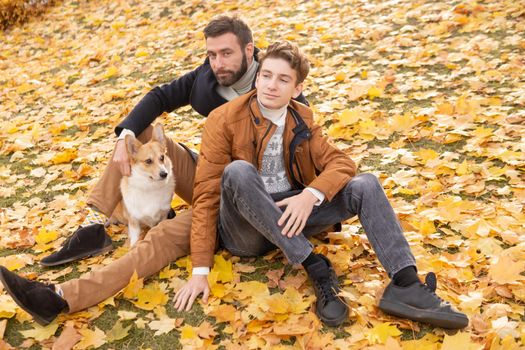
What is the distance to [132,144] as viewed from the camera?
3.36m

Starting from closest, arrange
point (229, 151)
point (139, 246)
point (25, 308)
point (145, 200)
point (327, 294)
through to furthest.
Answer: point (25, 308) → point (327, 294) → point (229, 151) → point (139, 246) → point (145, 200)

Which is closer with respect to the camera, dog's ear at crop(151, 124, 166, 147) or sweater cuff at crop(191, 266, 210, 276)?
sweater cuff at crop(191, 266, 210, 276)

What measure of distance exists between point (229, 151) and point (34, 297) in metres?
1.37

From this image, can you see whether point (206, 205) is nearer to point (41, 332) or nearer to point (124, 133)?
point (124, 133)

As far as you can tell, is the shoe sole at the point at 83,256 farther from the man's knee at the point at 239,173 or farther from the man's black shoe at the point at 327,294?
the man's black shoe at the point at 327,294

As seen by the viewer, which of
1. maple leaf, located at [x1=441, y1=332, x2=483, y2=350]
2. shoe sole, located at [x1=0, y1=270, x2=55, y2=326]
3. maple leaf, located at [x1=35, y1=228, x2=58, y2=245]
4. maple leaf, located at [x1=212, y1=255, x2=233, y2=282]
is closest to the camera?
maple leaf, located at [x1=441, y1=332, x2=483, y2=350]

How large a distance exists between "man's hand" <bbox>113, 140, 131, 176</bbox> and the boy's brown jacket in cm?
73

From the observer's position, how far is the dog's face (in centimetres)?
335

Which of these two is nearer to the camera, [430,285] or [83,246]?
[430,285]

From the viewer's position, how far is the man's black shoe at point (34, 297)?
2.41 meters

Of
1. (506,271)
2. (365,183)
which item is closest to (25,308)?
(365,183)

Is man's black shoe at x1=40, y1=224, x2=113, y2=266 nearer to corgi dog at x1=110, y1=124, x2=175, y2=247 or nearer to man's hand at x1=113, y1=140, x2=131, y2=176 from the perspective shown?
corgi dog at x1=110, y1=124, x2=175, y2=247

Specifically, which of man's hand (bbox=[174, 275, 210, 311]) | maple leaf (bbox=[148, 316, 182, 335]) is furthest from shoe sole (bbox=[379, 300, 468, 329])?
maple leaf (bbox=[148, 316, 182, 335])

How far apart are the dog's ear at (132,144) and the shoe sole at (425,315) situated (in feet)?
6.64
